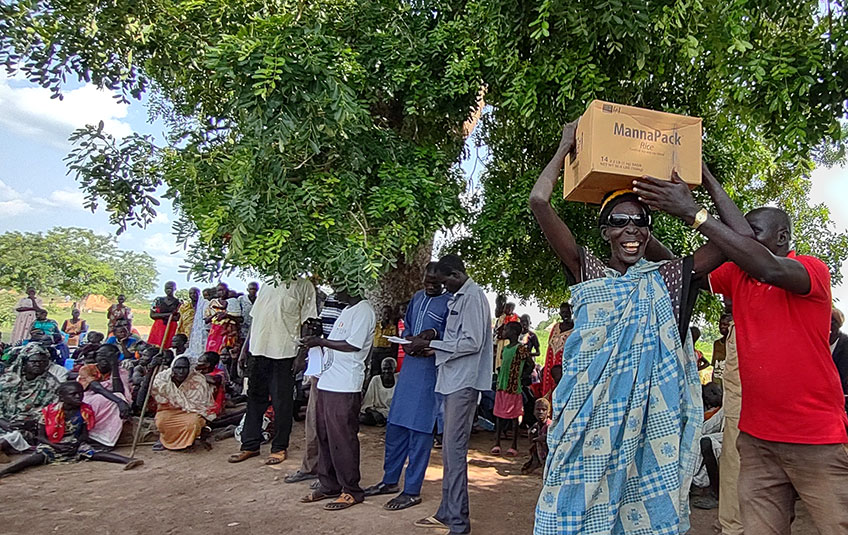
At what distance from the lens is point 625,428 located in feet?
6.44

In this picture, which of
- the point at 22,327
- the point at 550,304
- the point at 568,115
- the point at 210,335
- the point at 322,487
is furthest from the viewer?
the point at 22,327

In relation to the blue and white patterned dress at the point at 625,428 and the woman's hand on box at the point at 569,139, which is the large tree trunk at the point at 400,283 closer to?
Result: the woman's hand on box at the point at 569,139

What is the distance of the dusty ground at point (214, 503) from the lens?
4293mm

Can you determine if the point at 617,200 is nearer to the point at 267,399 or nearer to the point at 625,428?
the point at 625,428

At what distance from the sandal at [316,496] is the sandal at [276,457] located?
1.17 metres

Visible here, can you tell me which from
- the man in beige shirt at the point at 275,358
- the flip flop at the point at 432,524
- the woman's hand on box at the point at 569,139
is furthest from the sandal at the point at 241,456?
the woman's hand on box at the point at 569,139

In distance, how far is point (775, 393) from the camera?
240cm

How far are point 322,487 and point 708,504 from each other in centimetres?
318

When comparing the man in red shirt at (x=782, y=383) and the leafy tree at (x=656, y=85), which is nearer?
the man in red shirt at (x=782, y=383)

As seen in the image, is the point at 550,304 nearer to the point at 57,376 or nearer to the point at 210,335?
the point at 210,335

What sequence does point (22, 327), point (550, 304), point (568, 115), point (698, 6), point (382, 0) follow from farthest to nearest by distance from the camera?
point (22, 327) → point (550, 304) → point (382, 0) → point (568, 115) → point (698, 6)

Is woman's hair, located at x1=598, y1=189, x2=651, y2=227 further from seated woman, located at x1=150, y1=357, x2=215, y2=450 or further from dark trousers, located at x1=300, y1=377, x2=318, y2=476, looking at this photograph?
seated woman, located at x1=150, y1=357, x2=215, y2=450

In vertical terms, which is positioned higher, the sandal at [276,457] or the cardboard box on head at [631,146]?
the cardboard box on head at [631,146]

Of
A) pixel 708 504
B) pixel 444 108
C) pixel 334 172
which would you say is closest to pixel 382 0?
pixel 444 108
